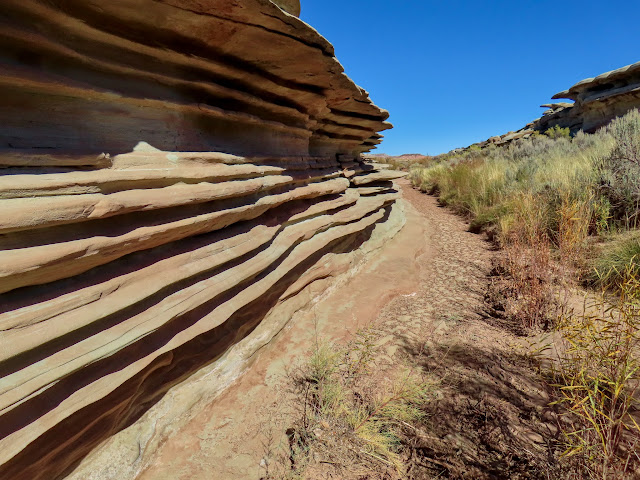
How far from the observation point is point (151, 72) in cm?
184

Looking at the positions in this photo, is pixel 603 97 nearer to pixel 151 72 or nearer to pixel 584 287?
pixel 584 287

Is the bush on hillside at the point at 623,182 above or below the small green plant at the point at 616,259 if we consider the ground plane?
above

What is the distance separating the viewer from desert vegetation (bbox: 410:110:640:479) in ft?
4.68

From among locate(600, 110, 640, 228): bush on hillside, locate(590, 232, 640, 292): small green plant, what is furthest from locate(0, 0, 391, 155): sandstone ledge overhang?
locate(600, 110, 640, 228): bush on hillside

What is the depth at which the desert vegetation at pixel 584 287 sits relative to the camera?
4.68ft

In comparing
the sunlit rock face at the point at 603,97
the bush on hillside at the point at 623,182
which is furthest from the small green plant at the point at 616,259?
the sunlit rock face at the point at 603,97

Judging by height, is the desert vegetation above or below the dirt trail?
above

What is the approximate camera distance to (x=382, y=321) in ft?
9.86

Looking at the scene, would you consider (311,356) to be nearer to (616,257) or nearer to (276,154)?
(276,154)

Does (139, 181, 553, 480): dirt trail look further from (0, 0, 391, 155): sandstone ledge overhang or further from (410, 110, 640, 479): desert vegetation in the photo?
(0, 0, 391, 155): sandstone ledge overhang

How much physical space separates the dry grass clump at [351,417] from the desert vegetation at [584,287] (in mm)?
749

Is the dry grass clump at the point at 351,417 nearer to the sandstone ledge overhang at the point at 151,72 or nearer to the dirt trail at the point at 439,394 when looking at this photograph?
the dirt trail at the point at 439,394

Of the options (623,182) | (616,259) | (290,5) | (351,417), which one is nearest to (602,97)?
(623,182)

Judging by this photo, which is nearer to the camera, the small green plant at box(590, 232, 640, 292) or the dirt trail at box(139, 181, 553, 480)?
the dirt trail at box(139, 181, 553, 480)
